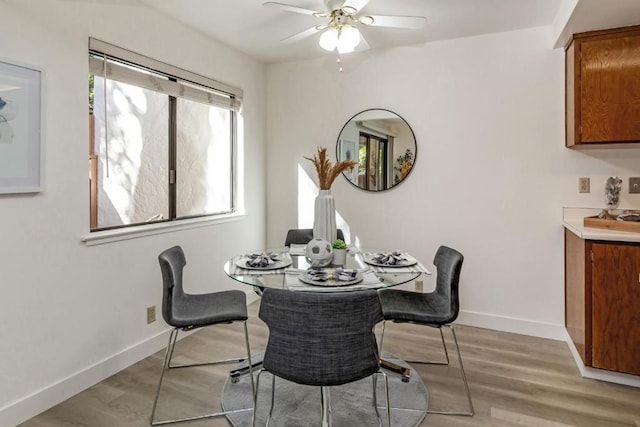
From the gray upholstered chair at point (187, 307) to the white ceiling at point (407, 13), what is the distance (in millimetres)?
1639

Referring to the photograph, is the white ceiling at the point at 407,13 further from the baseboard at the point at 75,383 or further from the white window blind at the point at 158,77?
the baseboard at the point at 75,383

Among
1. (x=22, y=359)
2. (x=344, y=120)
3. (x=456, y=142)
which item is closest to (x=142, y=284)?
(x=22, y=359)

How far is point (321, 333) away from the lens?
1419 mm

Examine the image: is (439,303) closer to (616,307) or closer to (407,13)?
(616,307)

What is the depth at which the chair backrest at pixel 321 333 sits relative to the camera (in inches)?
55.2

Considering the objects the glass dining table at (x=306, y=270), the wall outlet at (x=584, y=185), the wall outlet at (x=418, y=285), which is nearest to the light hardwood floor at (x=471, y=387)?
the wall outlet at (x=418, y=285)

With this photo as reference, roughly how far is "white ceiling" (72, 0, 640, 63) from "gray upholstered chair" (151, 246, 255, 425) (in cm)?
164

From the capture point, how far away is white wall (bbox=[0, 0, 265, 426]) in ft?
6.29

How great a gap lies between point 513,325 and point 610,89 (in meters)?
1.86

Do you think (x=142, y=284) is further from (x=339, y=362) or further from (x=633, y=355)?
(x=633, y=355)

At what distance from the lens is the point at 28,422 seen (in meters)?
1.94

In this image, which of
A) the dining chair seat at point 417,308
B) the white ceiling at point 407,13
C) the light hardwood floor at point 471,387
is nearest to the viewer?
the light hardwood floor at point 471,387

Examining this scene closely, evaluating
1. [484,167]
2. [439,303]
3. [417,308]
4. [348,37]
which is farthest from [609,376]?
[348,37]

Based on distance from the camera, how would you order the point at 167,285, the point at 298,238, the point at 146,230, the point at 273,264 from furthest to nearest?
the point at 298,238
the point at 146,230
the point at 273,264
the point at 167,285
